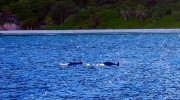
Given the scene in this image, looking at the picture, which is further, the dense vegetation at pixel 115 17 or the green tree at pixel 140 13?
the green tree at pixel 140 13

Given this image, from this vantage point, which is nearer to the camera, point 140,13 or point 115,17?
point 140,13

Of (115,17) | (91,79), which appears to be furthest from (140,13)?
(91,79)

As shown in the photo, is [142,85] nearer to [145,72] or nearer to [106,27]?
[145,72]

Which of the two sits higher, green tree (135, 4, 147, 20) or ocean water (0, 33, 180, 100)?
ocean water (0, 33, 180, 100)

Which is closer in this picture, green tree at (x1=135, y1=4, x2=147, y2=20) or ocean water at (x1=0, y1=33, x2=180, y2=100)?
ocean water at (x1=0, y1=33, x2=180, y2=100)

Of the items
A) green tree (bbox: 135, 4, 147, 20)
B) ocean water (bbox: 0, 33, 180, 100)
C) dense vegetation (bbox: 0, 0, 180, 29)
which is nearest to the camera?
ocean water (bbox: 0, 33, 180, 100)

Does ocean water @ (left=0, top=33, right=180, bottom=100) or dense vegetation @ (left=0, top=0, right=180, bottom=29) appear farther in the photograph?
dense vegetation @ (left=0, top=0, right=180, bottom=29)

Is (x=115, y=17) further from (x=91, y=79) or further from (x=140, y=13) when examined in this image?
(x=91, y=79)

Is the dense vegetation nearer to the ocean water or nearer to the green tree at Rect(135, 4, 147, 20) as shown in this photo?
the green tree at Rect(135, 4, 147, 20)

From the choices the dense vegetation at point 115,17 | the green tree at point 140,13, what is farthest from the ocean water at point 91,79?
the green tree at point 140,13

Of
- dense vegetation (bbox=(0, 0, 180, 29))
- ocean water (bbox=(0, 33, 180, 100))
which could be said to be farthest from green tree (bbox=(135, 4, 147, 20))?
ocean water (bbox=(0, 33, 180, 100))

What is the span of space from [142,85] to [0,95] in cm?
1113

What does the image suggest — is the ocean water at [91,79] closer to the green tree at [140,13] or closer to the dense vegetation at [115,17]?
the dense vegetation at [115,17]

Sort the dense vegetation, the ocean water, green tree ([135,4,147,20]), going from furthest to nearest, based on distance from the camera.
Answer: green tree ([135,4,147,20])
the dense vegetation
the ocean water
